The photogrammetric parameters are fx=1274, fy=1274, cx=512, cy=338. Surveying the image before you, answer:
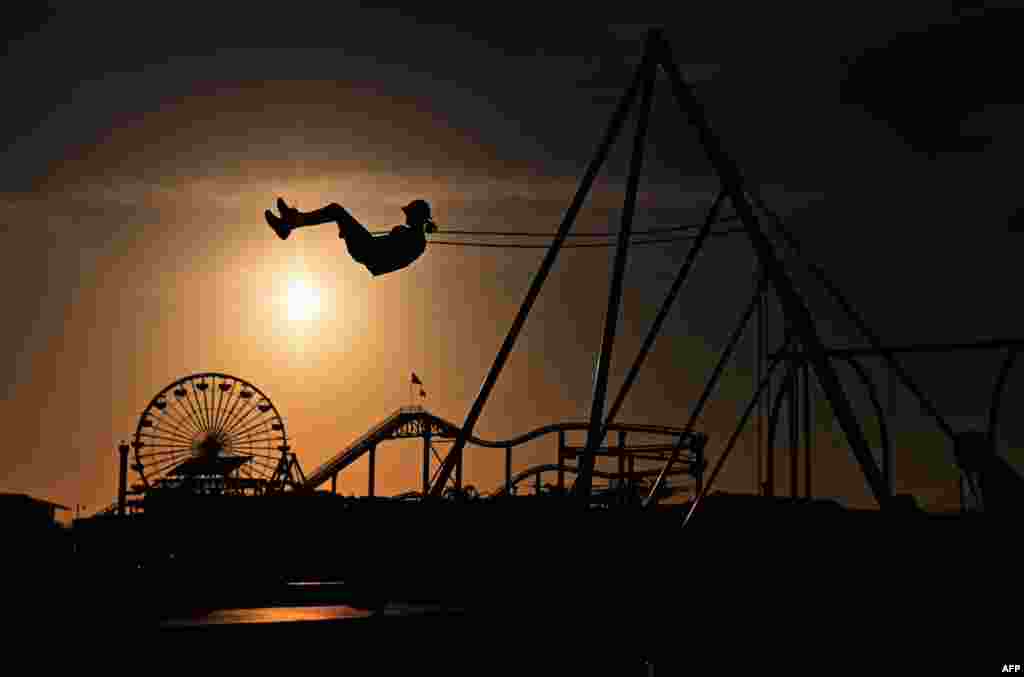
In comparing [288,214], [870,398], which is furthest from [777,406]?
[288,214]

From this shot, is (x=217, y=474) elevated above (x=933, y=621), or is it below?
above

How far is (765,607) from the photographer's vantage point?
17.5 metres

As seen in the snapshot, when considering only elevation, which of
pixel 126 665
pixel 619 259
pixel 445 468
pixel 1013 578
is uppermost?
pixel 619 259

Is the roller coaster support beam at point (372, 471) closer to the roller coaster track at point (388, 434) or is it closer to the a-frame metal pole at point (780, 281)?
the roller coaster track at point (388, 434)

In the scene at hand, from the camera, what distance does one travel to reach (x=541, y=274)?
66.1 feet

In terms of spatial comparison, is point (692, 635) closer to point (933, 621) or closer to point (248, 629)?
point (933, 621)

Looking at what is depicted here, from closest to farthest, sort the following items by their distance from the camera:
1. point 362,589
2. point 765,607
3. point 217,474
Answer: point 765,607 < point 362,589 < point 217,474

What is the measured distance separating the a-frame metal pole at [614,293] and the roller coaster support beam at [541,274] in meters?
0.26

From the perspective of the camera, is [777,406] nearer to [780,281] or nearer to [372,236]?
[780,281]

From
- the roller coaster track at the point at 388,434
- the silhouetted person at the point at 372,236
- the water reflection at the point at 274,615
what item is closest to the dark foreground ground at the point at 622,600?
the water reflection at the point at 274,615

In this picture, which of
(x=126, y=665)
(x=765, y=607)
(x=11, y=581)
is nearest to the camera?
(x=126, y=665)

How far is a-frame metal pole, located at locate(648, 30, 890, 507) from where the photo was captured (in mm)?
16875

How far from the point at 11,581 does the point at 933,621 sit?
43.2ft

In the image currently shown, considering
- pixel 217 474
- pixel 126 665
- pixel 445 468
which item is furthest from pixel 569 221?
pixel 217 474
